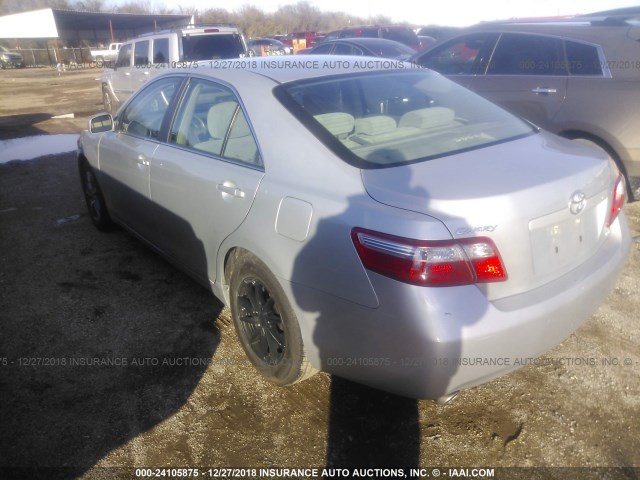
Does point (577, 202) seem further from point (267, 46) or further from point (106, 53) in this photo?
point (106, 53)

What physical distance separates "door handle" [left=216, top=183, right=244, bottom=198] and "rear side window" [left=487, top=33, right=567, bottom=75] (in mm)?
3674

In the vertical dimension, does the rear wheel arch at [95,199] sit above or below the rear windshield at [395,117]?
below

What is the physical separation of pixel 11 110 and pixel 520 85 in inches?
618

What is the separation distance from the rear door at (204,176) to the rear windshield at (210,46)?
7.39m

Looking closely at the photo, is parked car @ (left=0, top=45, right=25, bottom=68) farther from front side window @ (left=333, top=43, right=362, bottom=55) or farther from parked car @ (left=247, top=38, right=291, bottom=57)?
front side window @ (left=333, top=43, right=362, bottom=55)

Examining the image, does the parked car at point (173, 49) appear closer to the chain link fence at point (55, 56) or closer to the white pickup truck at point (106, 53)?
the white pickup truck at point (106, 53)

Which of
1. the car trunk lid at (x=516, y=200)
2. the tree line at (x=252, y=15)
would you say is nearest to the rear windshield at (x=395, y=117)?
the car trunk lid at (x=516, y=200)

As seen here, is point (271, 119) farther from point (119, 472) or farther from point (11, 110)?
point (11, 110)

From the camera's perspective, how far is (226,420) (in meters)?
2.66

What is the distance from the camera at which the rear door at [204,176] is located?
275 centimetres

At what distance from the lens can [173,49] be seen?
33.7ft

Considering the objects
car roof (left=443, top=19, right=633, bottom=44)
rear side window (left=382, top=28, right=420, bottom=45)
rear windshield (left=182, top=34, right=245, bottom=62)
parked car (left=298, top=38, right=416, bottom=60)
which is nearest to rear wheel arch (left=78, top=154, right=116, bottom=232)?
car roof (left=443, top=19, right=633, bottom=44)

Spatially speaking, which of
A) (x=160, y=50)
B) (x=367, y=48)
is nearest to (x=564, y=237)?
(x=367, y=48)

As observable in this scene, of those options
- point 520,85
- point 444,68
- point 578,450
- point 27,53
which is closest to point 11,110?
point 444,68
